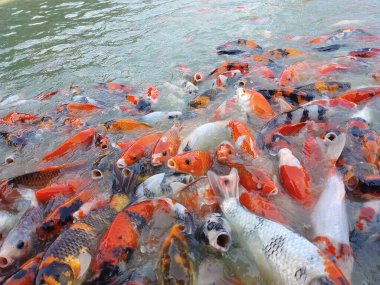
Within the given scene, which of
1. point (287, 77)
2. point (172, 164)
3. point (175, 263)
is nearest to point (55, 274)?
point (175, 263)

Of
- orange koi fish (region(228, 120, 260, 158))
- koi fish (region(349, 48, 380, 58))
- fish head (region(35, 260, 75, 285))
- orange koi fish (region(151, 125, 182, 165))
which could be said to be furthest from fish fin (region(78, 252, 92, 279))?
koi fish (region(349, 48, 380, 58))

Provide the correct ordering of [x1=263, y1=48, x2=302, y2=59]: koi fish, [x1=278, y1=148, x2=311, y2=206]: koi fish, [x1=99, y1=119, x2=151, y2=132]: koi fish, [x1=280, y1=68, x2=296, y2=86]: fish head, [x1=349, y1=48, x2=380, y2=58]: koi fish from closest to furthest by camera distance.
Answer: [x1=278, y1=148, x2=311, y2=206]: koi fish → [x1=99, y1=119, x2=151, y2=132]: koi fish → [x1=280, y1=68, x2=296, y2=86]: fish head → [x1=349, y1=48, x2=380, y2=58]: koi fish → [x1=263, y1=48, x2=302, y2=59]: koi fish

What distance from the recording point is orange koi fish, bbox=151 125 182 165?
4094 millimetres

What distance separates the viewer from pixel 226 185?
3.27m

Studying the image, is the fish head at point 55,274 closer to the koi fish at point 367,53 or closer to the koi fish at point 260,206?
the koi fish at point 260,206

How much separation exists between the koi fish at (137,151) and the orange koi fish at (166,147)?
0.15 m

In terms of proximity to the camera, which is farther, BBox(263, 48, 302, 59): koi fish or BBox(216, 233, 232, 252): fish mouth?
BBox(263, 48, 302, 59): koi fish

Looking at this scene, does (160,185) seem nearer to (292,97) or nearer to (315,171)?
(315,171)

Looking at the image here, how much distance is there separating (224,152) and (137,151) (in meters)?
1.12

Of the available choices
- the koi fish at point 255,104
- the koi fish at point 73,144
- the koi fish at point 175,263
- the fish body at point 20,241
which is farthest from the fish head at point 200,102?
the koi fish at point 175,263

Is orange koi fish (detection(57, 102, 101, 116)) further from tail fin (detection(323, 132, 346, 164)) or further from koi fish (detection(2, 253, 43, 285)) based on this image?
tail fin (detection(323, 132, 346, 164))

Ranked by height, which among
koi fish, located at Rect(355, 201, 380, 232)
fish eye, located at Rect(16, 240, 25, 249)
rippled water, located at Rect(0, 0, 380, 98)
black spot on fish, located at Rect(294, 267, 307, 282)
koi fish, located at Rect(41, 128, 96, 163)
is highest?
black spot on fish, located at Rect(294, 267, 307, 282)

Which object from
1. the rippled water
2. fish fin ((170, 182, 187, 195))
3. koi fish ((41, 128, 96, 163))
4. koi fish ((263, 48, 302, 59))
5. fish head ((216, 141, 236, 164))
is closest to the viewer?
fish fin ((170, 182, 187, 195))

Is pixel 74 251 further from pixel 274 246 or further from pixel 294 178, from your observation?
pixel 294 178
